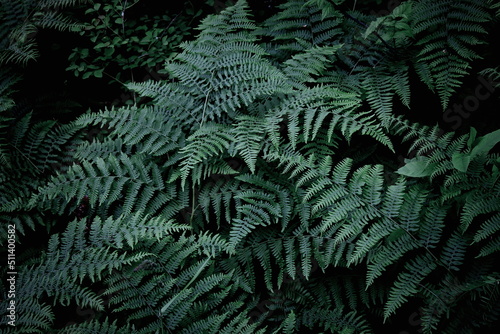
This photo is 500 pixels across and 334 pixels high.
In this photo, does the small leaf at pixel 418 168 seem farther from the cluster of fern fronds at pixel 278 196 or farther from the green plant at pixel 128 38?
the green plant at pixel 128 38

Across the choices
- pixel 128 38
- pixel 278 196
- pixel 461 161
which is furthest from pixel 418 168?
pixel 128 38

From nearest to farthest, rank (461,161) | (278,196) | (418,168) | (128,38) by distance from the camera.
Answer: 1. (461,161)
2. (418,168)
3. (278,196)
4. (128,38)

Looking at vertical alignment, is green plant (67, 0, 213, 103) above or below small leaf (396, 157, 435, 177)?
above

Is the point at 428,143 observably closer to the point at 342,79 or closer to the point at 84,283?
the point at 342,79

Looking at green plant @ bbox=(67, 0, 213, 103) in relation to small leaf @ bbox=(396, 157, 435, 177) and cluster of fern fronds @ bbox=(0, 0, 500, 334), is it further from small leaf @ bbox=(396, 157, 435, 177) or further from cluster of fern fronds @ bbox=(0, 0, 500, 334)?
small leaf @ bbox=(396, 157, 435, 177)

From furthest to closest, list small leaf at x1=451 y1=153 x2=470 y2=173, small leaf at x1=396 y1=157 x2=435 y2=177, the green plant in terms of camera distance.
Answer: the green plant, small leaf at x1=396 y1=157 x2=435 y2=177, small leaf at x1=451 y1=153 x2=470 y2=173

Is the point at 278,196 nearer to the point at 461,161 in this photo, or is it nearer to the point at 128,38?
the point at 461,161

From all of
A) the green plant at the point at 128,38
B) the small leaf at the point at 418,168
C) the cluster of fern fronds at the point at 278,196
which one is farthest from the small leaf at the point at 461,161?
the green plant at the point at 128,38

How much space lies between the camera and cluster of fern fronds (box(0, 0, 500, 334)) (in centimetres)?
243

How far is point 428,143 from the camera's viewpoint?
104 inches

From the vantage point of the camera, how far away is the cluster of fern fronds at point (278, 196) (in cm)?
243

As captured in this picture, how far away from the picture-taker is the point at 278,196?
281cm

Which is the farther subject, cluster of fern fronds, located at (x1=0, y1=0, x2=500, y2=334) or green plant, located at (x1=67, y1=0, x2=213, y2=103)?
green plant, located at (x1=67, y1=0, x2=213, y2=103)

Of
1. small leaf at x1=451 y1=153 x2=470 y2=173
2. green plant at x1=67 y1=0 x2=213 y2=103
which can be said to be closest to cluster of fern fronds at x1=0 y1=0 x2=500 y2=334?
small leaf at x1=451 y1=153 x2=470 y2=173
